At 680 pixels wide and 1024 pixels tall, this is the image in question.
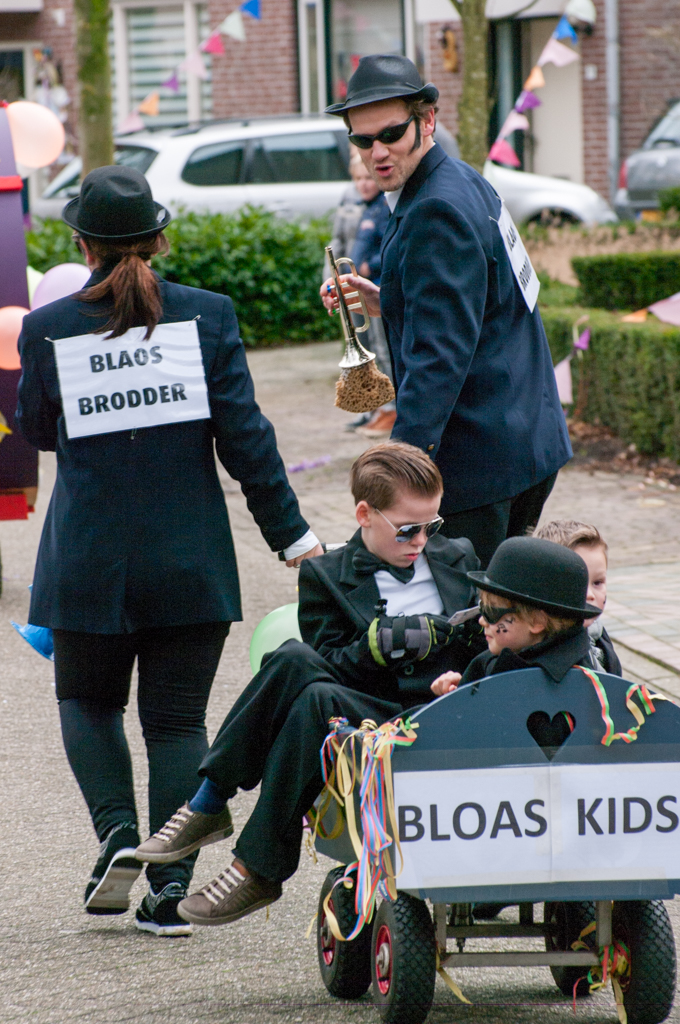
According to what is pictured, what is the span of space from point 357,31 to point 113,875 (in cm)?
1824

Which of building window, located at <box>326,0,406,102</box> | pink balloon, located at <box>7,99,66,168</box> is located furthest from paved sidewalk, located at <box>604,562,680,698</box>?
building window, located at <box>326,0,406,102</box>

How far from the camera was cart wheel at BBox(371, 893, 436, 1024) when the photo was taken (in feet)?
8.43

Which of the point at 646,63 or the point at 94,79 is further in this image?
the point at 646,63

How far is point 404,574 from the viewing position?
3.01m

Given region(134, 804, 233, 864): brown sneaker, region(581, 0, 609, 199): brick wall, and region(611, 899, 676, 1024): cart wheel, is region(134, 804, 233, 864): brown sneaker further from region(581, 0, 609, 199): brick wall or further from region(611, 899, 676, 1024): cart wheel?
region(581, 0, 609, 199): brick wall

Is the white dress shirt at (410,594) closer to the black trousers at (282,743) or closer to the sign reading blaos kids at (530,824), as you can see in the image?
the black trousers at (282,743)

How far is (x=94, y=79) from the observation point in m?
10.1

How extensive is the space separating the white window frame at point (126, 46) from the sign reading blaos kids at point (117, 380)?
17.8 meters

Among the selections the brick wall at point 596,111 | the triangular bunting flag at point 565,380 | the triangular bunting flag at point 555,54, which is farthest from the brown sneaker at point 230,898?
the brick wall at point 596,111

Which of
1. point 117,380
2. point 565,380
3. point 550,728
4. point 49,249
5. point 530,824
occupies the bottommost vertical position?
point 565,380

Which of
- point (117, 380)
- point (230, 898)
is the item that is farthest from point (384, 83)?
point (230, 898)

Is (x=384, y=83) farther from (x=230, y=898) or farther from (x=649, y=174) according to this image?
(x=649, y=174)

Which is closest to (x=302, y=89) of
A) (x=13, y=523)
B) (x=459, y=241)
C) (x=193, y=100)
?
(x=193, y=100)

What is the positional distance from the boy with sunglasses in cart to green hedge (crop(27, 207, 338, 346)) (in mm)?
9326
